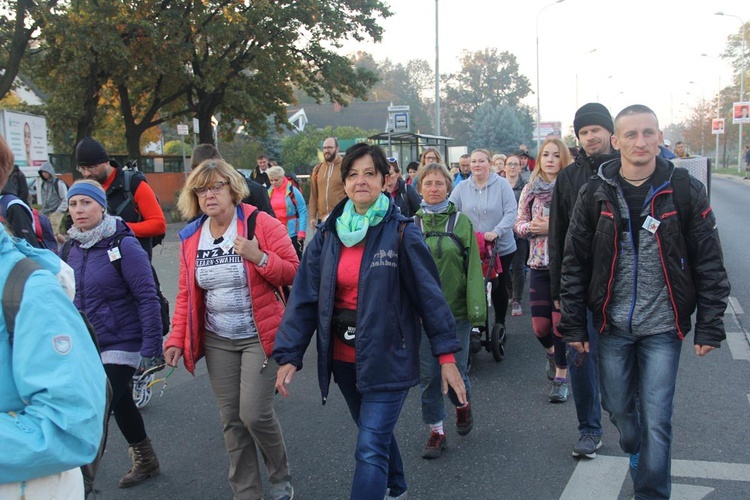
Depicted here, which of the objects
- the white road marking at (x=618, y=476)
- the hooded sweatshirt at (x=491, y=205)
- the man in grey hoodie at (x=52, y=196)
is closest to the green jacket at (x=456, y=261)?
the white road marking at (x=618, y=476)

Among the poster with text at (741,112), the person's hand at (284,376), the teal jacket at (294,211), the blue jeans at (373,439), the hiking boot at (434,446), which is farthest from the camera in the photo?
the poster with text at (741,112)

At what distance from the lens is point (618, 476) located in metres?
4.11

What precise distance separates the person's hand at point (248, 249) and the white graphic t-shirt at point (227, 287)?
9 centimetres

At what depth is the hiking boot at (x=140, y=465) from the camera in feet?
14.0

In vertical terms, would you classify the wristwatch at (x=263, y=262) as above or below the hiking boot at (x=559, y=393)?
above

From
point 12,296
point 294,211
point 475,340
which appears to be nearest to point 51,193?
point 294,211

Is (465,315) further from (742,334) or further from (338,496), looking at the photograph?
(742,334)

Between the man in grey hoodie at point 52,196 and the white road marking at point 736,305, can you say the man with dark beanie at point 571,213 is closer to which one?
the white road marking at point 736,305

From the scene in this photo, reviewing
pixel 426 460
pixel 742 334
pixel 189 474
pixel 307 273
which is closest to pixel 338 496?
pixel 426 460

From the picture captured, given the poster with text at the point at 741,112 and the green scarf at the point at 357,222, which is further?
the poster with text at the point at 741,112

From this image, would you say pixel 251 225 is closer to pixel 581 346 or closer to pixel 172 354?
pixel 172 354

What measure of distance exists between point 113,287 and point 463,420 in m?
2.44

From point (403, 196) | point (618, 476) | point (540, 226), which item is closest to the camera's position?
point (618, 476)

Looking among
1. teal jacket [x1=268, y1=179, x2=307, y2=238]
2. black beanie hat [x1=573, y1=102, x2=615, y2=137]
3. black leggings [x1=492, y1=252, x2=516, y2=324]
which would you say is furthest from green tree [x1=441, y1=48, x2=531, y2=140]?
black beanie hat [x1=573, y1=102, x2=615, y2=137]
